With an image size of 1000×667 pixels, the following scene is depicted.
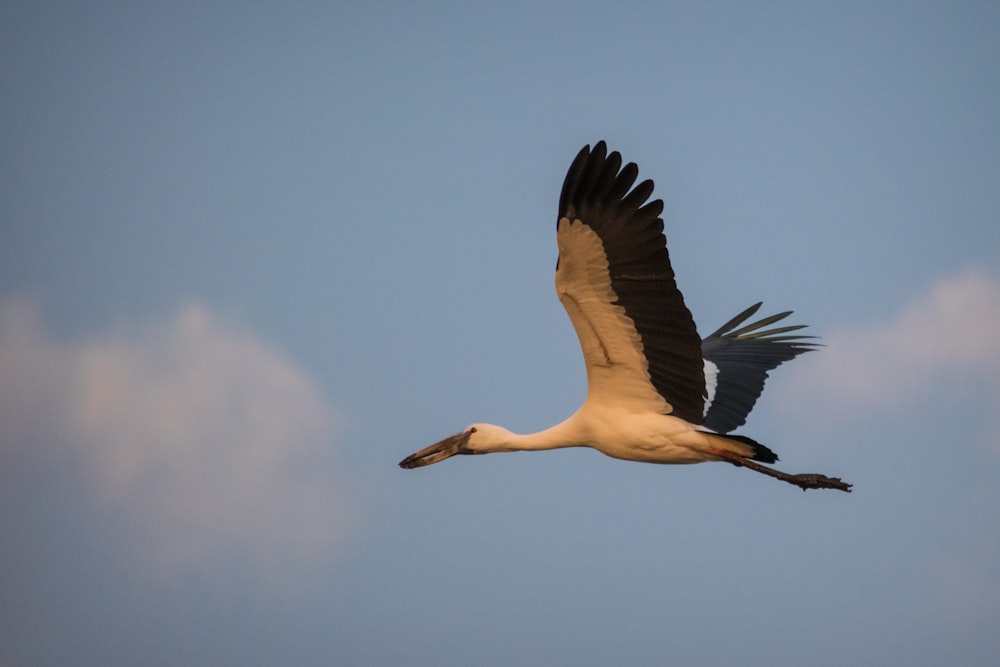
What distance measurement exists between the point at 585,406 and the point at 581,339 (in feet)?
3.18

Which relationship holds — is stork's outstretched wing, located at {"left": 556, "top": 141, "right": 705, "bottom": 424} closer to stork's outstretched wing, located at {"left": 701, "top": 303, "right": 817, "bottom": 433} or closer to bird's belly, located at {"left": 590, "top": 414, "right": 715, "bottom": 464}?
bird's belly, located at {"left": 590, "top": 414, "right": 715, "bottom": 464}

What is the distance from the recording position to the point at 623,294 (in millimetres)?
11977

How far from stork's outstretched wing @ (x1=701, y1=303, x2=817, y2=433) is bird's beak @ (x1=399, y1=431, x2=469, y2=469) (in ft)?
9.62

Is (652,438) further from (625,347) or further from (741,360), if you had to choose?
(741,360)

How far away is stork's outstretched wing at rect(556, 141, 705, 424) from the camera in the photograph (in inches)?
452

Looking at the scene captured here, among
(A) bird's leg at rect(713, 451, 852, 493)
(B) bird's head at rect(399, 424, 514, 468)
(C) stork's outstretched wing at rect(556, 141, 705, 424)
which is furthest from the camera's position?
(B) bird's head at rect(399, 424, 514, 468)

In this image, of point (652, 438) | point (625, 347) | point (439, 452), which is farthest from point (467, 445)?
point (625, 347)

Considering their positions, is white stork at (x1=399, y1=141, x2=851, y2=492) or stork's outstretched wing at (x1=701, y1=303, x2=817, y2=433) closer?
white stork at (x1=399, y1=141, x2=851, y2=492)

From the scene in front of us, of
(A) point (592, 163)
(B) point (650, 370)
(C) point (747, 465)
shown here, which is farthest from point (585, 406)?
(A) point (592, 163)

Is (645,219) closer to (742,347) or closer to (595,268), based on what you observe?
(595,268)

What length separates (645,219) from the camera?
1156 cm

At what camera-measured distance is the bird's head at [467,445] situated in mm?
14109

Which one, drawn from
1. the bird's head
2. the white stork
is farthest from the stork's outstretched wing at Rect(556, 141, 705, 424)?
the bird's head

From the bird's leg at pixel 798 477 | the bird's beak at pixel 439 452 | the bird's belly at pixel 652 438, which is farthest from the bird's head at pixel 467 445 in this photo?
the bird's leg at pixel 798 477
